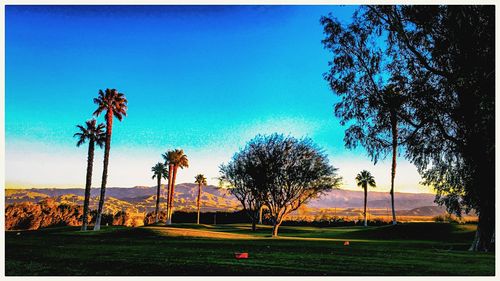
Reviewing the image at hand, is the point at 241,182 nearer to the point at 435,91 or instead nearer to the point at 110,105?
the point at 110,105

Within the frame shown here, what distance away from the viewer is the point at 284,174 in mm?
44438

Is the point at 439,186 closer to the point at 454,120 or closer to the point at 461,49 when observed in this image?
the point at 454,120

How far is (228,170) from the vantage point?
4962 centimetres

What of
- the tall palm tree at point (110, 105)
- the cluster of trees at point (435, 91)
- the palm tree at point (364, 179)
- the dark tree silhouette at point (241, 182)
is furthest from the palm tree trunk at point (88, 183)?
the palm tree at point (364, 179)

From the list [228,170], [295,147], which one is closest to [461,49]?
[295,147]

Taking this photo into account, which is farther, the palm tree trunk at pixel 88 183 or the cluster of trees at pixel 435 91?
the palm tree trunk at pixel 88 183

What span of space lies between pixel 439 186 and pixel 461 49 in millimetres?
10164

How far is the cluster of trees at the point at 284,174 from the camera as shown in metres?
44.4

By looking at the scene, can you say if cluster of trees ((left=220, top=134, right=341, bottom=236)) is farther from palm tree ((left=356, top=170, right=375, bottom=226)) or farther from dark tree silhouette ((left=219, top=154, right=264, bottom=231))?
palm tree ((left=356, top=170, right=375, bottom=226))

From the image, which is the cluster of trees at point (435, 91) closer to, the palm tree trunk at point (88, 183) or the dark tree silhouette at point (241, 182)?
the dark tree silhouette at point (241, 182)

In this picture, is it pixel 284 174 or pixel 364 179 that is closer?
pixel 284 174

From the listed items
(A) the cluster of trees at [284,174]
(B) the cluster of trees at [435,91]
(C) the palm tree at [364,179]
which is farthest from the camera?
(C) the palm tree at [364,179]

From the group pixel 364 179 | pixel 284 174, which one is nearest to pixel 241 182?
pixel 284 174

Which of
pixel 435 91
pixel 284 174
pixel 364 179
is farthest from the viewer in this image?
pixel 364 179
